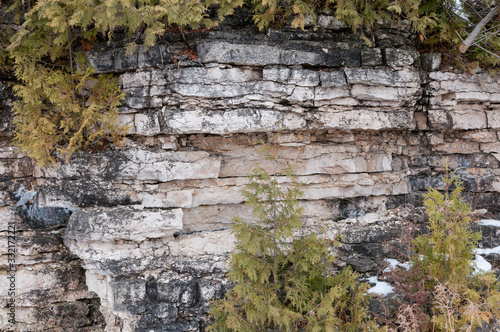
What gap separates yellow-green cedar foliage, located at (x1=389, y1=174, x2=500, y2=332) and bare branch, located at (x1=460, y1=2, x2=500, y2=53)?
2.61 m

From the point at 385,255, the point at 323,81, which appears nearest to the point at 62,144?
the point at 323,81

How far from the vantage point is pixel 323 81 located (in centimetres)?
589

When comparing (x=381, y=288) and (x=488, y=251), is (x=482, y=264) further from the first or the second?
(x=381, y=288)

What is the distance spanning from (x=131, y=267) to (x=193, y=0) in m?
3.98

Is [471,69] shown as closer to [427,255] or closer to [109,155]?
[427,255]

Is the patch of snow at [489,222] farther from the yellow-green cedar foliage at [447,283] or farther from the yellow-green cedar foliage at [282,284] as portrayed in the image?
the yellow-green cedar foliage at [282,284]

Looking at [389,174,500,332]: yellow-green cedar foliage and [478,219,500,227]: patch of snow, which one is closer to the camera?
[389,174,500,332]: yellow-green cedar foliage

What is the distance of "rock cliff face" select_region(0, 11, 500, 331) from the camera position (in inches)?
225

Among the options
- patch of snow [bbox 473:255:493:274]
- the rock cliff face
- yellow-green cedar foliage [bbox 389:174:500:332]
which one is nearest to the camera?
yellow-green cedar foliage [bbox 389:174:500:332]

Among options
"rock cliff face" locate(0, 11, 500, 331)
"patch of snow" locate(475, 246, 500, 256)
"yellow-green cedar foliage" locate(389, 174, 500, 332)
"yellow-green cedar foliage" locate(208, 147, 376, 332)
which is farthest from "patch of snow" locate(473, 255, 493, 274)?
"yellow-green cedar foliage" locate(208, 147, 376, 332)

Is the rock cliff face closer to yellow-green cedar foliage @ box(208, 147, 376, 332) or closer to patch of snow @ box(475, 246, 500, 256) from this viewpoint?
patch of snow @ box(475, 246, 500, 256)

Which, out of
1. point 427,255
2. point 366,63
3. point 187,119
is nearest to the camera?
point 427,255

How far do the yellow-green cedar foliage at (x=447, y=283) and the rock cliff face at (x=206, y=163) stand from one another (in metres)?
1.19

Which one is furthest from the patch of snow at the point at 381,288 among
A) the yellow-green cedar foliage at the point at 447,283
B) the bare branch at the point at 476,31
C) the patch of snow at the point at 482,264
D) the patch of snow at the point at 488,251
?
the bare branch at the point at 476,31
